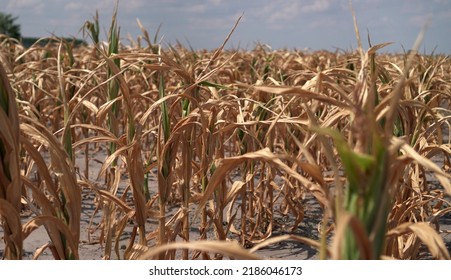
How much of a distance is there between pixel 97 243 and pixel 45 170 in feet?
3.94

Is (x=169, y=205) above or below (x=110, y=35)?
below

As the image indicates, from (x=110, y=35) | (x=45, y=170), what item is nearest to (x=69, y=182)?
(x=45, y=170)

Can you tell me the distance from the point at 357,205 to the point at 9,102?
1.80 feet

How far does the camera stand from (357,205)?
0.57 metres

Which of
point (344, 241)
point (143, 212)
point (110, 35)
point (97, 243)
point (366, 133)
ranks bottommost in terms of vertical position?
point (97, 243)

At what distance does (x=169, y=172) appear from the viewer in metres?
1.38

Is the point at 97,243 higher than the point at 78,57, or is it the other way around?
the point at 78,57

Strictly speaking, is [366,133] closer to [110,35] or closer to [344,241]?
[344,241]
